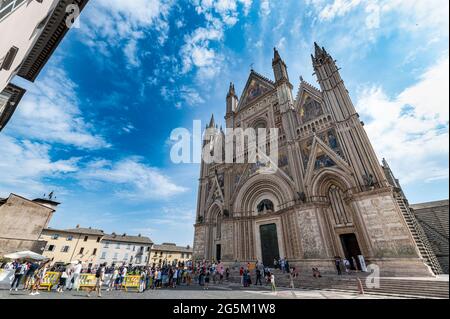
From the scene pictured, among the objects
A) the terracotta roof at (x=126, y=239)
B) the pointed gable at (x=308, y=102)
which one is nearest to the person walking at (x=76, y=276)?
the pointed gable at (x=308, y=102)

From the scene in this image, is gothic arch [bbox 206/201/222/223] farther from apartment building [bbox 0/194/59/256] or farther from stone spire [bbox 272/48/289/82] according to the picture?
apartment building [bbox 0/194/59/256]

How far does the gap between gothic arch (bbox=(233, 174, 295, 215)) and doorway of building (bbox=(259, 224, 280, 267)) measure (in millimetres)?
1796

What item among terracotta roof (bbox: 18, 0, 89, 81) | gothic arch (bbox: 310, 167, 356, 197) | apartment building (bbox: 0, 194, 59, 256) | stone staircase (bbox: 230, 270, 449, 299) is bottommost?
stone staircase (bbox: 230, 270, 449, 299)

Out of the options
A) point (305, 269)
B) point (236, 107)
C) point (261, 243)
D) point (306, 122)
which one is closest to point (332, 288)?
point (305, 269)

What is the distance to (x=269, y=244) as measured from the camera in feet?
56.9

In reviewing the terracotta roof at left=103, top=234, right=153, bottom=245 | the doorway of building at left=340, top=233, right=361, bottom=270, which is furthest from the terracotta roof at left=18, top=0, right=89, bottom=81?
the terracotta roof at left=103, top=234, right=153, bottom=245

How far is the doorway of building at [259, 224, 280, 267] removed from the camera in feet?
54.7

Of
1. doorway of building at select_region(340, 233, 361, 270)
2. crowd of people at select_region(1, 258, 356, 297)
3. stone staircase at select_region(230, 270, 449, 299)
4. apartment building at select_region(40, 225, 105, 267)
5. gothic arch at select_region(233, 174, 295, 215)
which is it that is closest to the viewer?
stone staircase at select_region(230, 270, 449, 299)

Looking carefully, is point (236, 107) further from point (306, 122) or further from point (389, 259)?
point (389, 259)

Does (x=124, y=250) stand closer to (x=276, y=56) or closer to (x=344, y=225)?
(x=344, y=225)

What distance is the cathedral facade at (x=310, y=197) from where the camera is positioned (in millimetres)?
11852

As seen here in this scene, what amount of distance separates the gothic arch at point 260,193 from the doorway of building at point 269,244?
1.80 m
